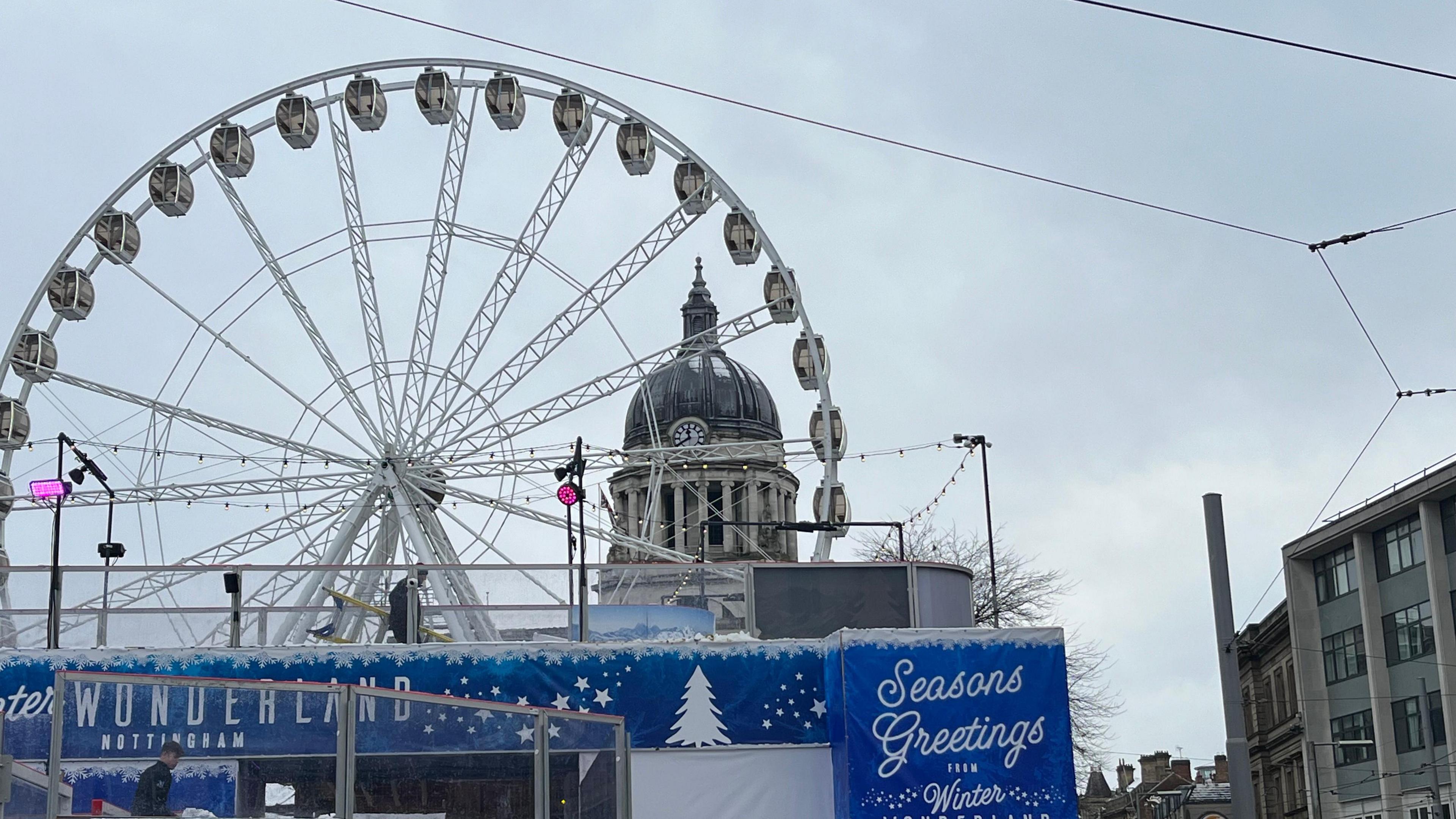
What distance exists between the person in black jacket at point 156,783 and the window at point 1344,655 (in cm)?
6053

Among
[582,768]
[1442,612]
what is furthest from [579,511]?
[1442,612]

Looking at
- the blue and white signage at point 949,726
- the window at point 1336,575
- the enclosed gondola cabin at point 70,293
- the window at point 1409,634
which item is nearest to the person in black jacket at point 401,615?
the blue and white signage at point 949,726

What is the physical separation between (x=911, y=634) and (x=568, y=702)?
4171mm

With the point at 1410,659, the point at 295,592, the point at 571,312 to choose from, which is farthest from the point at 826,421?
the point at 1410,659

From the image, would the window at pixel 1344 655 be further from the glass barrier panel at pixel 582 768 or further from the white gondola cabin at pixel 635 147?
the glass barrier panel at pixel 582 768

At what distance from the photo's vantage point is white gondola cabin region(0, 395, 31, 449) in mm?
33562

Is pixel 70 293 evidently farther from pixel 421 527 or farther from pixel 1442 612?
pixel 1442 612

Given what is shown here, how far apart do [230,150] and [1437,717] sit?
144ft

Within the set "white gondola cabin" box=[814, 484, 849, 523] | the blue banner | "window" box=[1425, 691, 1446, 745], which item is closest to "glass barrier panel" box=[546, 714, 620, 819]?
the blue banner

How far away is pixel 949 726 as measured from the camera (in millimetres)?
21781

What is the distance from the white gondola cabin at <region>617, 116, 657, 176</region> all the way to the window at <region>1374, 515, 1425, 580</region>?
3765cm

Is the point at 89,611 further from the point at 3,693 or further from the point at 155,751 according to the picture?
the point at 155,751

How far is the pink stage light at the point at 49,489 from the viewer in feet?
72.4

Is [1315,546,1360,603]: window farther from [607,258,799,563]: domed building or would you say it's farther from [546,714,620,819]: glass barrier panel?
[546,714,620,819]: glass barrier panel
